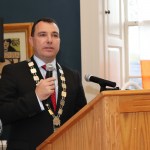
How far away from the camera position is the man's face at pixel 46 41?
1.98 m

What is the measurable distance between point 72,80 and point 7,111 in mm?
498

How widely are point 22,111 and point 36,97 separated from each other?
115mm

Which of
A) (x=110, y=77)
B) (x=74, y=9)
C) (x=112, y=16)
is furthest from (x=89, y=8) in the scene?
(x=110, y=77)

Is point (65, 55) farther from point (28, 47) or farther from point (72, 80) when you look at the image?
point (72, 80)

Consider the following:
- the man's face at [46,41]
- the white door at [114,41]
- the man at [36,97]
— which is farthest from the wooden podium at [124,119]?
the white door at [114,41]

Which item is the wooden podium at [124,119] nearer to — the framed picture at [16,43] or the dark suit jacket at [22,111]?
the dark suit jacket at [22,111]

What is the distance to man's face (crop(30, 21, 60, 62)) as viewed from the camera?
198 centimetres

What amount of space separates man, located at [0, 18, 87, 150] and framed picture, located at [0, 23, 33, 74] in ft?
2.99

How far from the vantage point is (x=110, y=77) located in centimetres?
295

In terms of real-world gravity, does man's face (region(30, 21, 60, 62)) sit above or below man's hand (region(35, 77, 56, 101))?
Result: above

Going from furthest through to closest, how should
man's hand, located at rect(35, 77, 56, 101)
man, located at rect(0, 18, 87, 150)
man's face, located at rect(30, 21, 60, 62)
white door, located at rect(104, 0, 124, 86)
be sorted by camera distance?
white door, located at rect(104, 0, 124, 86) < man's face, located at rect(30, 21, 60, 62) < man, located at rect(0, 18, 87, 150) < man's hand, located at rect(35, 77, 56, 101)

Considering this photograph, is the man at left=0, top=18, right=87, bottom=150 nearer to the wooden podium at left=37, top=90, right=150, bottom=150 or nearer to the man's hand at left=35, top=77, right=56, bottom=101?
the man's hand at left=35, top=77, right=56, bottom=101

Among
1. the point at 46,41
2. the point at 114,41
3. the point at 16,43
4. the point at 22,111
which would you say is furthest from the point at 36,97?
the point at 114,41

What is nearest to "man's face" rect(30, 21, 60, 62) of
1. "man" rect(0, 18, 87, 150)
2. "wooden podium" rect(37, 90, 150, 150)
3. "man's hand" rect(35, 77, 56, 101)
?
"man" rect(0, 18, 87, 150)
